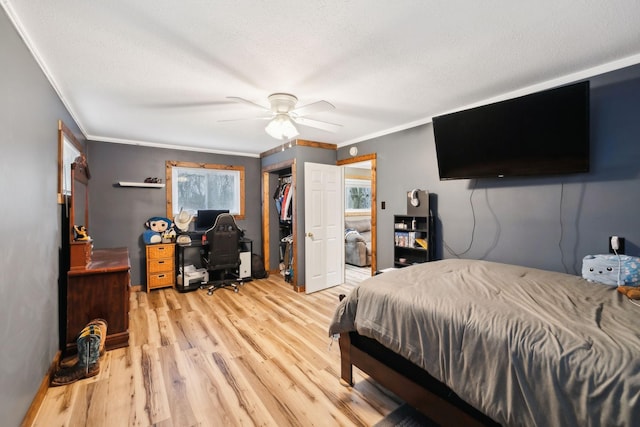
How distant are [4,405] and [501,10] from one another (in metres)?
3.36

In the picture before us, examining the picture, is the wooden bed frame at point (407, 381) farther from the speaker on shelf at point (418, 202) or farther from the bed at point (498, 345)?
the speaker on shelf at point (418, 202)

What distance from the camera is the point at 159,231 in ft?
14.8

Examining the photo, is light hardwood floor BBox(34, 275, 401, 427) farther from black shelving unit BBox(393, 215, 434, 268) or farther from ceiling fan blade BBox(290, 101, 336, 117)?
ceiling fan blade BBox(290, 101, 336, 117)

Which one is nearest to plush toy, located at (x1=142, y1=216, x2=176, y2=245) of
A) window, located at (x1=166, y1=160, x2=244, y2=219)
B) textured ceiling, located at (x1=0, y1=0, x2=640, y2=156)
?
window, located at (x1=166, y1=160, x2=244, y2=219)

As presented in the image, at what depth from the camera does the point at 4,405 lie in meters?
1.40

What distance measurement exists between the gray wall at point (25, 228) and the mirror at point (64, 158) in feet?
0.49

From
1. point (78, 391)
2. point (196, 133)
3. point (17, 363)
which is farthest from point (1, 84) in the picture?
point (196, 133)

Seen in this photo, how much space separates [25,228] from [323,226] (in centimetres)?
333

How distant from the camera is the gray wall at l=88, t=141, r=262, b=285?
4.19m

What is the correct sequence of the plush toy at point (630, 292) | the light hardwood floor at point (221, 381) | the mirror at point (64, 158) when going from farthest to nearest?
1. the mirror at point (64, 158)
2. the light hardwood floor at point (221, 381)
3. the plush toy at point (630, 292)

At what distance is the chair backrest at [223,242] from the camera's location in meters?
4.11

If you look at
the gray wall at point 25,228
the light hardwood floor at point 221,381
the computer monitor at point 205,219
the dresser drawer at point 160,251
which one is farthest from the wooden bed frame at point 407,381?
the computer monitor at point 205,219

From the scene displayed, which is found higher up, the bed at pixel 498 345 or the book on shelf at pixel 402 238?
the book on shelf at pixel 402 238

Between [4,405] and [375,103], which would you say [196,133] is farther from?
[4,405]
